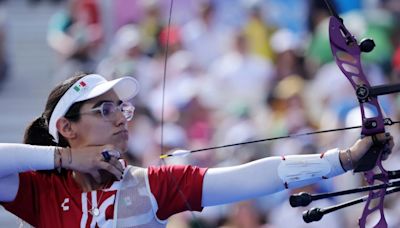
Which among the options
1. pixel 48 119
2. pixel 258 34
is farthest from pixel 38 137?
pixel 258 34

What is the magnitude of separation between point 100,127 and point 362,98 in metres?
0.98

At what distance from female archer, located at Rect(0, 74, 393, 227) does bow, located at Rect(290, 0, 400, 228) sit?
64 millimetres

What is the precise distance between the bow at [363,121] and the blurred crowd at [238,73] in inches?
98.0

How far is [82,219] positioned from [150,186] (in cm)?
27

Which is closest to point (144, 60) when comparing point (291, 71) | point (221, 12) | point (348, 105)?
point (221, 12)

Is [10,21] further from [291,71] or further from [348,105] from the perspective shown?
[348,105]

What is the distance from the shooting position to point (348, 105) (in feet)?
28.1

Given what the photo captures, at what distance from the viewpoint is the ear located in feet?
17.3

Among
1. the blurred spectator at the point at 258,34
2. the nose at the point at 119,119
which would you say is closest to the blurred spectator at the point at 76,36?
the blurred spectator at the point at 258,34

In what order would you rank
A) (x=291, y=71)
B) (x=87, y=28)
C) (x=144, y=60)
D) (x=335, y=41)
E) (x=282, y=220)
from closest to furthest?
(x=335, y=41) < (x=282, y=220) < (x=291, y=71) < (x=144, y=60) < (x=87, y=28)

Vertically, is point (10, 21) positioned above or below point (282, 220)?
above

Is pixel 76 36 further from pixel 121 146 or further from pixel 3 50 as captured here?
pixel 121 146

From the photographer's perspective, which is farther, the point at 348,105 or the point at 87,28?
the point at 87,28

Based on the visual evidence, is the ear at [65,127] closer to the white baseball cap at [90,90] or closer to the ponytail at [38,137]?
the white baseball cap at [90,90]
